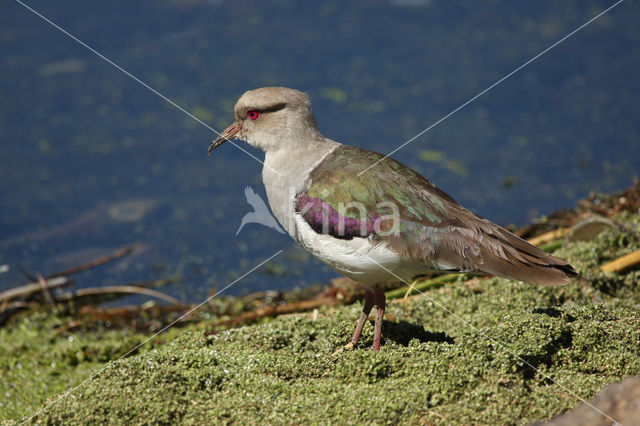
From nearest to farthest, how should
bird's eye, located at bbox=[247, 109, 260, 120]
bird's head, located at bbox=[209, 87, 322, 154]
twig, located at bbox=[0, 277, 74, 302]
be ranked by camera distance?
bird's head, located at bbox=[209, 87, 322, 154] < bird's eye, located at bbox=[247, 109, 260, 120] < twig, located at bbox=[0, 277, 74, 302]

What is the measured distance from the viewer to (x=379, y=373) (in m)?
4.07

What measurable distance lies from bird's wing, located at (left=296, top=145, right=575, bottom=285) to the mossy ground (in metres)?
0.35

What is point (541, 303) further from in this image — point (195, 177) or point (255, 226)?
point (195, 177)

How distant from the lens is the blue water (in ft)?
26.1

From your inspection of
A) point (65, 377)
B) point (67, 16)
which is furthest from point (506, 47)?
point (65, 377)

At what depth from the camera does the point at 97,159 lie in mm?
8906

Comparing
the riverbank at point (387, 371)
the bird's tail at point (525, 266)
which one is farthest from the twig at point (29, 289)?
the bird's tail at point (525, 266)

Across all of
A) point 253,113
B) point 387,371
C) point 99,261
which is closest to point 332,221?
point 387,371

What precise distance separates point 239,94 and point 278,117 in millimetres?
4273

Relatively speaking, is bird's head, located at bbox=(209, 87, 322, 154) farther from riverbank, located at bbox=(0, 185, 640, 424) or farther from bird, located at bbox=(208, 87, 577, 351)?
riverbank, located at bbox=(0, 185, 640, 424)

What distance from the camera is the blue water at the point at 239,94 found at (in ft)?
26.1

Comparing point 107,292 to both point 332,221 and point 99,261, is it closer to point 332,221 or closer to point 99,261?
point 99,261

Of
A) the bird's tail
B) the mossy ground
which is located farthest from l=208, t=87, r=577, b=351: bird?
the mossy ground

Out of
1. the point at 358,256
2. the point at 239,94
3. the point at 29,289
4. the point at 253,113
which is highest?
the point at 253,113
